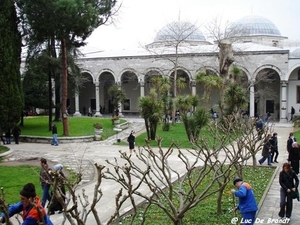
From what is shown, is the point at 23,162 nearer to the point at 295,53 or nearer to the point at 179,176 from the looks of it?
the point at 179,176

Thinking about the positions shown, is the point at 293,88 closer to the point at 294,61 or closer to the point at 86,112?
the point at 294,61

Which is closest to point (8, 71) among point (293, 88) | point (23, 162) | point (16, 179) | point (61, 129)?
point (23, 162)

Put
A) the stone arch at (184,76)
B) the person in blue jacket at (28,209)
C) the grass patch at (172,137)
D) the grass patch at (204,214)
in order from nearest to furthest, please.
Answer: the person in blue jacket at (28,209), the grass patch at (204,214), the grass patch at (172,137), the stone arch at (184,76)

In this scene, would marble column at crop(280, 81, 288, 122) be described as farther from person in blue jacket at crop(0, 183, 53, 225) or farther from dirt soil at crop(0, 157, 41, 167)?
person in blue jacket at crop(0, 183, 53, 225)

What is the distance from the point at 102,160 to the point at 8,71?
5.51m

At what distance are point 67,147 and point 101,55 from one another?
886 inches

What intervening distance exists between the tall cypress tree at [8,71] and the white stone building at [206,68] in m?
15.8

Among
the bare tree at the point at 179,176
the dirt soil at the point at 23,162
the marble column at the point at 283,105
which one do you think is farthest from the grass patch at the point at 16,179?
the marble column at the point at 283,105

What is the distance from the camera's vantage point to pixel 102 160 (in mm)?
16641

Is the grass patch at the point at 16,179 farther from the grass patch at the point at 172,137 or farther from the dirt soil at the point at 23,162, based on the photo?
the grass patch at the point at 172,137

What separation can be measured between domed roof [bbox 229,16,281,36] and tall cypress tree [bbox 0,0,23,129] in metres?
31.3

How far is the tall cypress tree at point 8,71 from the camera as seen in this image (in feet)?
55.0

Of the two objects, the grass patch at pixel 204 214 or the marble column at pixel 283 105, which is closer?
the grass patch at pixel 204 214

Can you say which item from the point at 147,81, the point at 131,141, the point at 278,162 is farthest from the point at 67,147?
the point at 147,81
